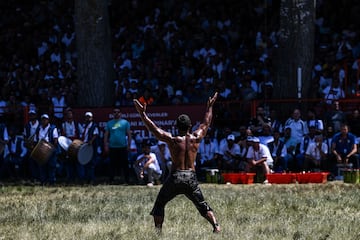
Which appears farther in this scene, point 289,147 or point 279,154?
point 289,147

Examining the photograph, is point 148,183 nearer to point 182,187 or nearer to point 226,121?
point 226,121

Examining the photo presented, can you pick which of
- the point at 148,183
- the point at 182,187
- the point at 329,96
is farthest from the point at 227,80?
the point at 182,187

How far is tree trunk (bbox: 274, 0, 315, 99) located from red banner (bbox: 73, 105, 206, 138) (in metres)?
2.47

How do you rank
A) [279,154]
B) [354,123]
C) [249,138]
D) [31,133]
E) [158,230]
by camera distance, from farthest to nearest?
[31,133] < [354,123] < [279,154] < [249,138] < [158,230]

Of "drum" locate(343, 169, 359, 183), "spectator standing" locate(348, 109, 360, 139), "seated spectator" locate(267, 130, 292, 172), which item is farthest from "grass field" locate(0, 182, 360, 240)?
"spectator standing" locate(348, 109, 360, 139)

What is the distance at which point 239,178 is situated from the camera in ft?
65.3

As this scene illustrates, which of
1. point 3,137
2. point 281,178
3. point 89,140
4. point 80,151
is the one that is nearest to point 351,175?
point 281,178

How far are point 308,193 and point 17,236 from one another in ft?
22.9

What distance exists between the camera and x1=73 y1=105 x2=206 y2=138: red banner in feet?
70.3

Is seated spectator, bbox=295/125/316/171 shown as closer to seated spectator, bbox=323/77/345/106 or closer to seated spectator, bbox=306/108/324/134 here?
seated spectator, bbox=306/108/324/134

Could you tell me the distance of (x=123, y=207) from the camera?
1481 cm

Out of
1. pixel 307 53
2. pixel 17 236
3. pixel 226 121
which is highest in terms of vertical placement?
pixel 307 53

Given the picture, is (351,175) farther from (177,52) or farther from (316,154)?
(177,52)

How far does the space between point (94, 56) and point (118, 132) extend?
11.8 ft
